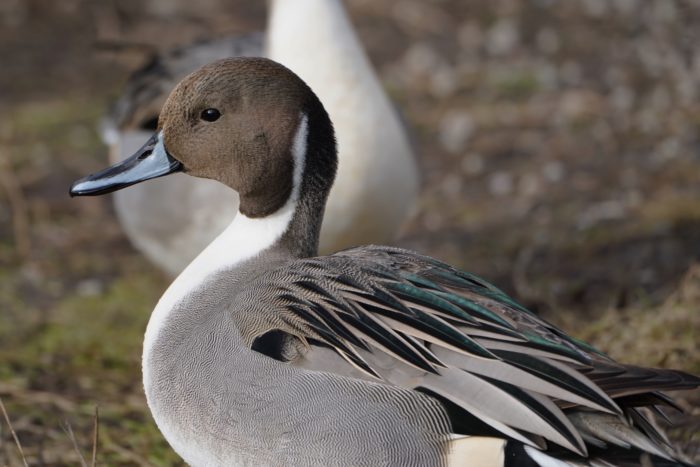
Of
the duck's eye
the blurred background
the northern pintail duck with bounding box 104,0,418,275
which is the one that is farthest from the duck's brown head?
the northern pintail duck with bounding box 104,0,418,275

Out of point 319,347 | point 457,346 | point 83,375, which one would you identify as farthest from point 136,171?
point 83,375

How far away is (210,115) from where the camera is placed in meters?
2.63

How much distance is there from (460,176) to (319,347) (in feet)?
11.9

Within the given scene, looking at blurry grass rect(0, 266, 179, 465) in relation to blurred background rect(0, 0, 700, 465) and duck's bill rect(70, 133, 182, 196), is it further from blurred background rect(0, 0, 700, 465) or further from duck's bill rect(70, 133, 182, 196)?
duck's bill rect(70, 133, 182, 196)

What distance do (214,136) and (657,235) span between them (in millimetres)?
2593

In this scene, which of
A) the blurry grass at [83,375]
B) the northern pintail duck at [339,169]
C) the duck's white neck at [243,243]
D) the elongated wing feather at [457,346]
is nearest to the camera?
the elongated wing feather at [457,346]

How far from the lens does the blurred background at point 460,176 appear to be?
3736 mm

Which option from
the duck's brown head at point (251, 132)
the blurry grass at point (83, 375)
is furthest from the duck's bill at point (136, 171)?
the blurry grass at point (83, 375)

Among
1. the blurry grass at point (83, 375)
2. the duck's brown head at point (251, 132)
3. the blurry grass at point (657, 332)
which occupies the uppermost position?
the duck's brown head at point (251, 132)

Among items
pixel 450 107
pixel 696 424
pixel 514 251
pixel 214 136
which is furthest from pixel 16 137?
pixel 696 424

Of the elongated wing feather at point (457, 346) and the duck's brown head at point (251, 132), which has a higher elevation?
the duck's brown head at point (251, 132)

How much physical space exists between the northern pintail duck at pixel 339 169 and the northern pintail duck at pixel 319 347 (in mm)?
1036

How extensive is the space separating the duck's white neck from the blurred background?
390 mm

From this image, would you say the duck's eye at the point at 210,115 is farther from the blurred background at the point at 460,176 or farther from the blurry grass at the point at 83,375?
the blurry grass at the point at 83,375
